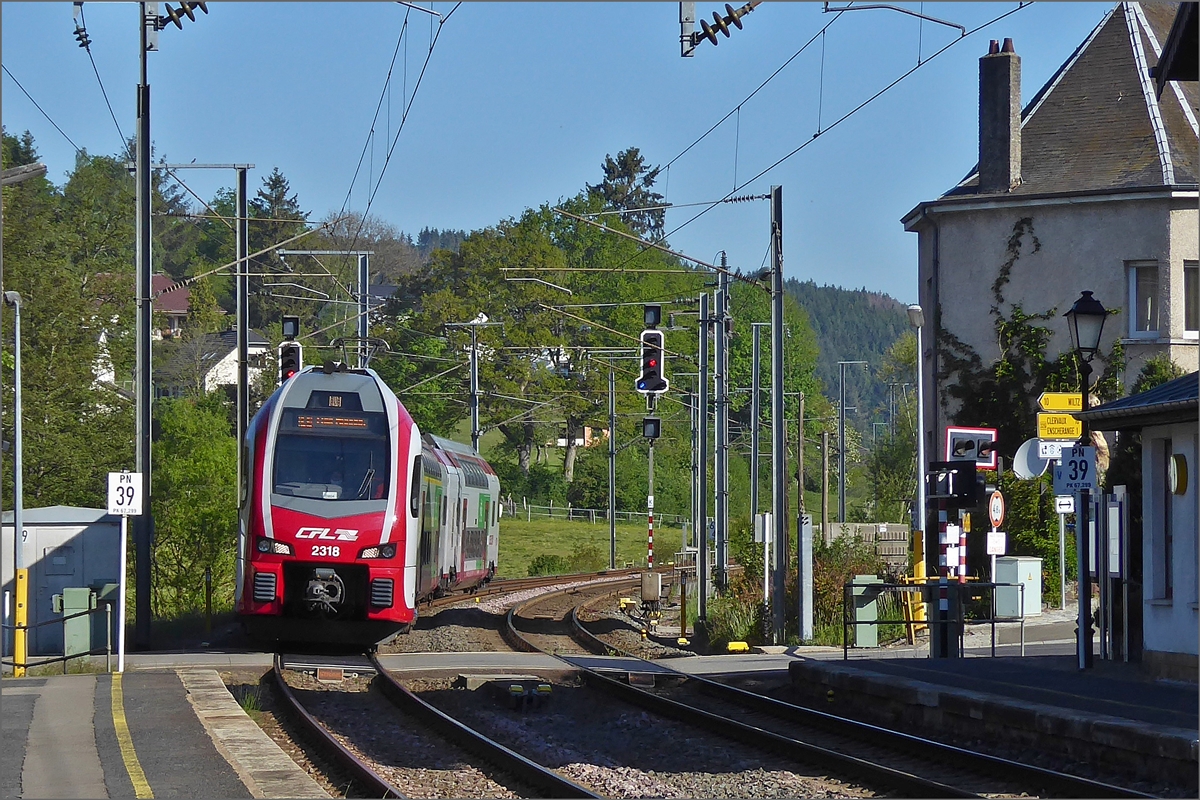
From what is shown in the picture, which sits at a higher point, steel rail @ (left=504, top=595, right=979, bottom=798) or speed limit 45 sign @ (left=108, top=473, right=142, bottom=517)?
speed limit 45 sign @ (left=108, top=473, right=142, bottom=517)

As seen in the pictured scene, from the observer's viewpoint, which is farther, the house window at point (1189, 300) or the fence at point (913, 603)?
the house window at point (1189, 300)

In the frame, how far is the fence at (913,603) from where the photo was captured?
19531mm

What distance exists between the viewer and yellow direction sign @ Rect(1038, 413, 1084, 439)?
17.5 meters

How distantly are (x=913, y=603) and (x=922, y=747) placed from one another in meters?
12.9

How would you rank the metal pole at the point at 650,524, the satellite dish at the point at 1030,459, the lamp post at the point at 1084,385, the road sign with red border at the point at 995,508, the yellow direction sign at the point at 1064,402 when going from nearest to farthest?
1. the lamp post at the point at 1084,385
2. the yellow direction sign at the point at 1064,402
3. the road sign with red border at the point at 995,508
4. the satellite dish at the point at 1030,459
5. the metal pole at the point at 650,524

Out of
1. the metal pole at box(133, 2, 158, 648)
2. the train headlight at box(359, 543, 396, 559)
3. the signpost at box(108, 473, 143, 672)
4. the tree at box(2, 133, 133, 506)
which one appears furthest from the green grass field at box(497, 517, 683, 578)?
the signpost at box(108, 473, 143, 672)

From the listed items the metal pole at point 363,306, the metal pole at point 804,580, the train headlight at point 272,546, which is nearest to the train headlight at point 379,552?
the train headlight at point 272,546

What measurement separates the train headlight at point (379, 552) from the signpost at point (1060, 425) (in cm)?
843

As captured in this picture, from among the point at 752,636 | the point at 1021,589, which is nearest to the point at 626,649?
the point at 752,636

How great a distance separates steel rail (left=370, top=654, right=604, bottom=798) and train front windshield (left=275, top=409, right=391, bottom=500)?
2931mm

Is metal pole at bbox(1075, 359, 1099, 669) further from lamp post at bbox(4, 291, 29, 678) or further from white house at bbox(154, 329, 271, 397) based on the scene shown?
white house at bbox(154, 329, 271, 397)

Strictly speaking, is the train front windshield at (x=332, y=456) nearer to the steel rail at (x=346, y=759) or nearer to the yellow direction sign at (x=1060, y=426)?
the steel rail at (x=346, y=759)

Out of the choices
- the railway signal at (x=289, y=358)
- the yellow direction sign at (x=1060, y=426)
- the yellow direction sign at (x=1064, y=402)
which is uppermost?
the railway signal at (x=289, y=358)

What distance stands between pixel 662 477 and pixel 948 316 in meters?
41.6
